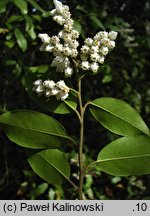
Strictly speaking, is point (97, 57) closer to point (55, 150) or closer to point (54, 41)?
point (54, 41)

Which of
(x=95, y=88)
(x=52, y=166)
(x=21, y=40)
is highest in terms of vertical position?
(x=21, y=40)

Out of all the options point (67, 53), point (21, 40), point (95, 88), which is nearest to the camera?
point (67, 53)

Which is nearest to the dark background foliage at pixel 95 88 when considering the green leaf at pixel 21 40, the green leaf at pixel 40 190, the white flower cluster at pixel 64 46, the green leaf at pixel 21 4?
the green leaf at pixel 40 190

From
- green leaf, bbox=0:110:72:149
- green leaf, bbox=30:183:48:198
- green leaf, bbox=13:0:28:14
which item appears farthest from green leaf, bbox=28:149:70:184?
green leaf, bbox=30:183:48:198

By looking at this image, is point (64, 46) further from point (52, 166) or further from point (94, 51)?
point (52, 166)

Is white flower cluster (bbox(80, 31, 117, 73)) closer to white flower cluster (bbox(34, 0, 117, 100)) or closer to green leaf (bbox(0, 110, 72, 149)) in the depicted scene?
white flower cluster (bbox(34, 0, 117, 100))

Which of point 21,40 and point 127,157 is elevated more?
point 21,40

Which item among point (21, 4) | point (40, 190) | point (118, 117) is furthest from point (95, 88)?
point (118, 117)

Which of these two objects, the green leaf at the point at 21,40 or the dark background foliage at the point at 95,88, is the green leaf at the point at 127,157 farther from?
the dark background foliage at the point at 95,88
